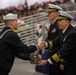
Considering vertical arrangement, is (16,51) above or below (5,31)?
below

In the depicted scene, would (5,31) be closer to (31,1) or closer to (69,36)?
(69,36)

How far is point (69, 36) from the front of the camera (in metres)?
4.39

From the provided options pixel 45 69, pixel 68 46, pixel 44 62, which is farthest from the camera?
pixel 45 69

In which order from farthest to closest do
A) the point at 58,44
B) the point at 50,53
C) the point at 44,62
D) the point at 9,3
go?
the point at 9,3 < the point at 50,53 < the point at 58,44 < the point at 44,62

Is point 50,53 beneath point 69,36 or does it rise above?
beneath

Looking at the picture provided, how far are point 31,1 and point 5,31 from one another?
8829mm

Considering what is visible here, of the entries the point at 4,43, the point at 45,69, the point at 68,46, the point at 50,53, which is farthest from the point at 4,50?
the point at 45,69

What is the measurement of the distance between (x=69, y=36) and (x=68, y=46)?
0.15 meters

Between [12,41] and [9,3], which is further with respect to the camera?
[9,3]

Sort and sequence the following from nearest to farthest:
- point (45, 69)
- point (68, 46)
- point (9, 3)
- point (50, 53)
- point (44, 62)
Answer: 1. point (68, 46)
2. point (44, 62)
3. point (50, 53)
4. point (45, 69)
5. point (9, 3)

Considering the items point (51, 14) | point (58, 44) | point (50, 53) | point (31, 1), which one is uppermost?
point (51, 14)

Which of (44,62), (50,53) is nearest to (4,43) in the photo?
(44,62)

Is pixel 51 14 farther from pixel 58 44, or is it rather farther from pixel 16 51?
pixel 16 51

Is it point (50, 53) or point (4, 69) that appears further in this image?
point (50, 53)
